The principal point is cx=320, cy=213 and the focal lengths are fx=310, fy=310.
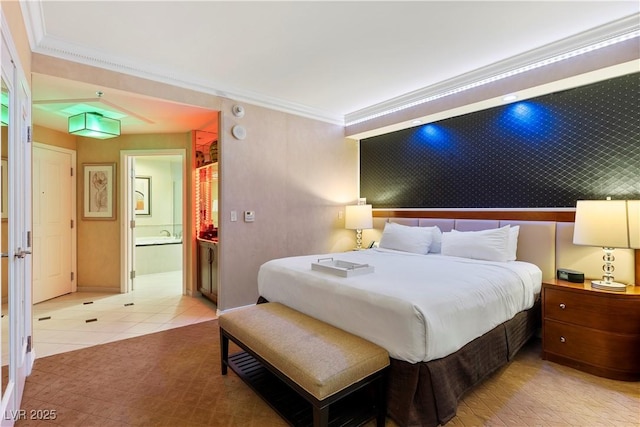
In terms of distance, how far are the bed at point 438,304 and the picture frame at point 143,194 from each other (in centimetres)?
541

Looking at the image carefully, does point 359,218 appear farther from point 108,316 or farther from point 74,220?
point 74,220

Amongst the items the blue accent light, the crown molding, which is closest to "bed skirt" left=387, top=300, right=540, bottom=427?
the blue accent light

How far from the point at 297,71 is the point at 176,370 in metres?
2.92

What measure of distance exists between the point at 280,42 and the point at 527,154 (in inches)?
106

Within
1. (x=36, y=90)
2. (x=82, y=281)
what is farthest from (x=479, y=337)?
(x=82, y=281)

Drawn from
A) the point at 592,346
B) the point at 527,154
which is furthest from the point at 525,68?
the point at 592,346

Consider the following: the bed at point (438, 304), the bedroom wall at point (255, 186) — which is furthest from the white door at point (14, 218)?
the bed at point (438, 304)

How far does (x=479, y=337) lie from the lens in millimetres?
2072

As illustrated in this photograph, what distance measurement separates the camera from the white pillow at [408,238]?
144 inches

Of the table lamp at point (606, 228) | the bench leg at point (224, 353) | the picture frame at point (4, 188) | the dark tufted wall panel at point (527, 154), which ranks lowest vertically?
the bench leg at point (224, 353)

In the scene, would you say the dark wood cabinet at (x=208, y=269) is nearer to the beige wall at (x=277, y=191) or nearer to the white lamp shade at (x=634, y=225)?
the beige wall at (x=277, y=191)

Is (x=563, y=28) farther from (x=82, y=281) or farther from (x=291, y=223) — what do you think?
(x=82, y=281)

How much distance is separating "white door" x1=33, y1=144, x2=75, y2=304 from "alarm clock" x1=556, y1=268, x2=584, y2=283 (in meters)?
5.87

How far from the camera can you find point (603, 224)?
2.36m
